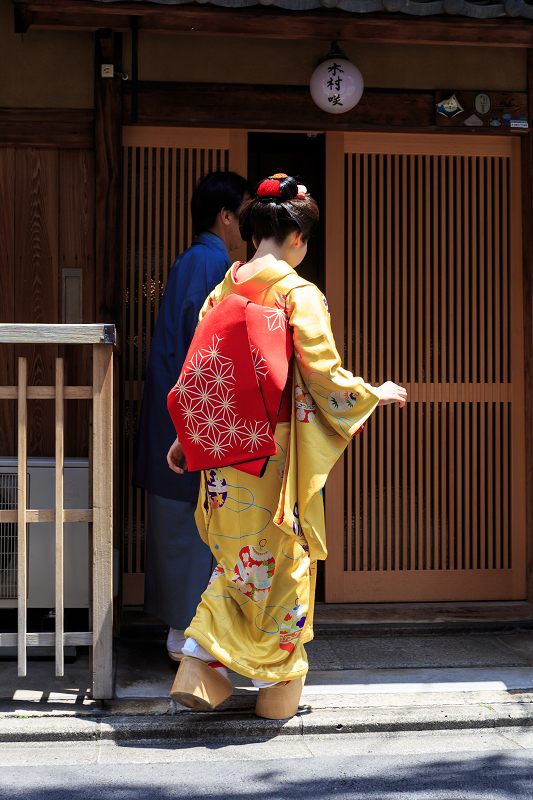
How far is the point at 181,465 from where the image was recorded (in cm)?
367

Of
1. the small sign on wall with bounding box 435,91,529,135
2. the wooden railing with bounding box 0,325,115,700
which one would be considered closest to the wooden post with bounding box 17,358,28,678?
the wooden railing with bounding box 0,325,115,700

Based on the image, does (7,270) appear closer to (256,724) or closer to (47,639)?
(47,639)

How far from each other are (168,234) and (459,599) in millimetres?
3027

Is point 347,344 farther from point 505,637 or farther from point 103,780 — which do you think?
point 103,780

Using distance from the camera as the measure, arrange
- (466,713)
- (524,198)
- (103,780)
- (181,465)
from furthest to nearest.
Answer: (524,198)
(181,465)
(466,713)
(103,780)

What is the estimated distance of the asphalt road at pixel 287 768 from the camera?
109 inches

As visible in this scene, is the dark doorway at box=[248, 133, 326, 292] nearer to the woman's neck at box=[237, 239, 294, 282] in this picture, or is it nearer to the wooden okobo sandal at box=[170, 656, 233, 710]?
the woman's neck at box=[237, 239, 294, 282]

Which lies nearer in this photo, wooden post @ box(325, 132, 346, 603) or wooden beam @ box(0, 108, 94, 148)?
wooden beam @ box(0, 108, 94, 148)

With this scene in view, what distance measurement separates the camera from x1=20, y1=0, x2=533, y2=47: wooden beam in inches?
155

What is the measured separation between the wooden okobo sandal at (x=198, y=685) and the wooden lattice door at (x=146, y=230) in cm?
153

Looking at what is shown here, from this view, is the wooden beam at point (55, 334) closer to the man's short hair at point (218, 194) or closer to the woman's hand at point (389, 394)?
the man's short hair at point (218, 194)

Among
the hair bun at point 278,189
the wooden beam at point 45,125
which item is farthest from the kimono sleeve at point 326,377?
the wooden beam at point 45,125

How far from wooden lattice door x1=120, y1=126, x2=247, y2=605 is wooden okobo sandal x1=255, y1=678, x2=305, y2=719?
5.07ft

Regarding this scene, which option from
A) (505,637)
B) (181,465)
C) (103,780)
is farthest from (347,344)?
(103,780)
